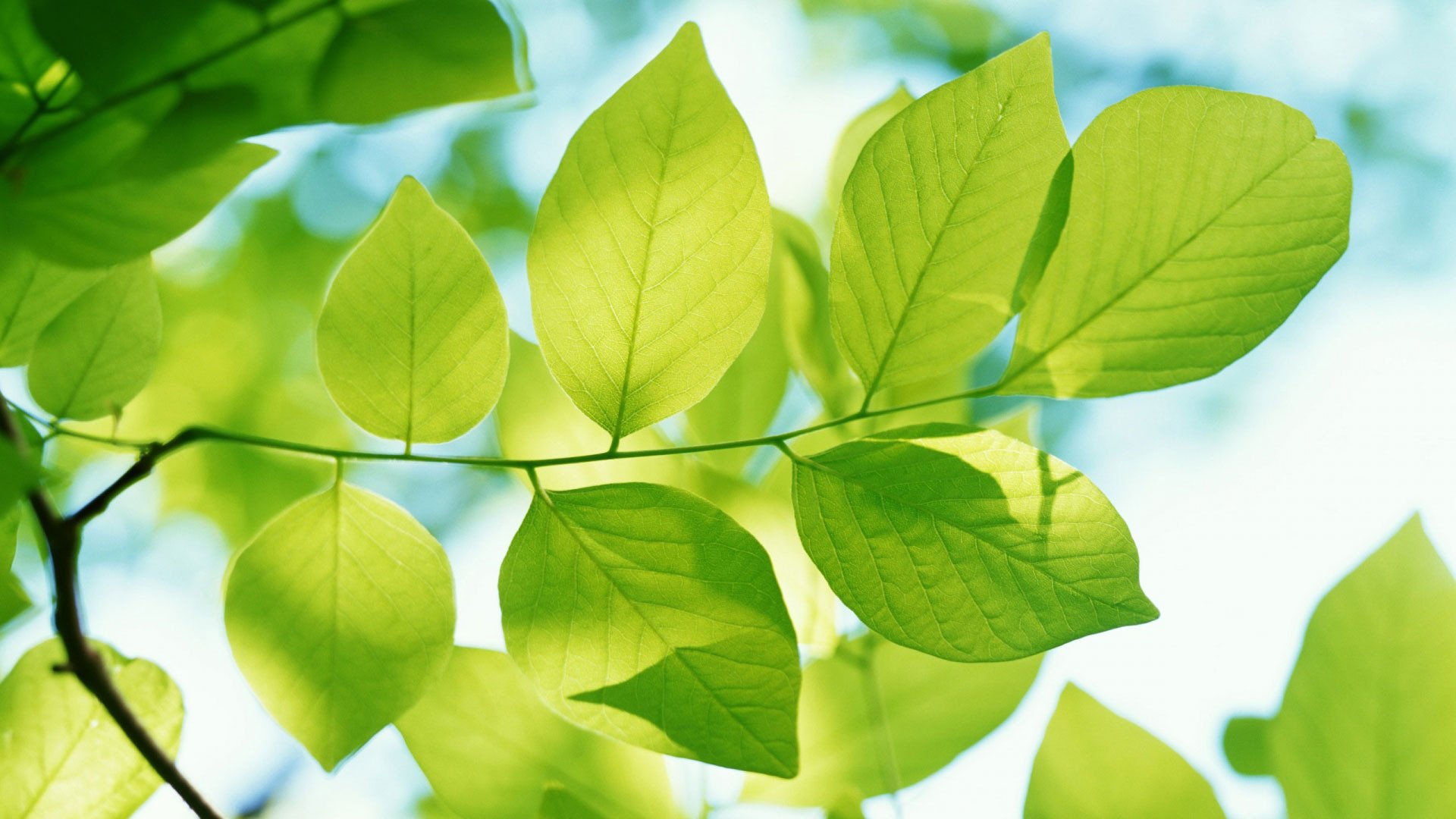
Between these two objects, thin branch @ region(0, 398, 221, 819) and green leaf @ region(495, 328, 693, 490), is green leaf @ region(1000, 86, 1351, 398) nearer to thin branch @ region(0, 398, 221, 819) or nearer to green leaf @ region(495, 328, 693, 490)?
green leaf @ region(495, 328, 693, 490)

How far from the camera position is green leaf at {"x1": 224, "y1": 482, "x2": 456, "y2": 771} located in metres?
0.30

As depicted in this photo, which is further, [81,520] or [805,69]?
[805,69]

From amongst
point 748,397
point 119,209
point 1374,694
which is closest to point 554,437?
point 748,397

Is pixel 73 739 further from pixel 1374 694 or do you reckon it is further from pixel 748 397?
pixel 1374 694

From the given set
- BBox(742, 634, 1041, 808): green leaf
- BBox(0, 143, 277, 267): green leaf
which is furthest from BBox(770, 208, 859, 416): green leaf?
BBox(0, 143, 277, 267): green leaf

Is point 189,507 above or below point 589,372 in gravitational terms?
below

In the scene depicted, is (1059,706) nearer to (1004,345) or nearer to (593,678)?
(593,678)

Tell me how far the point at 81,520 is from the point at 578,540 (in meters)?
0.14

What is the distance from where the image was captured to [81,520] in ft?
0.80

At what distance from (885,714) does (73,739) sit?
0.34 m

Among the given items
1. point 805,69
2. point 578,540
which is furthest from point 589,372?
point 805,69

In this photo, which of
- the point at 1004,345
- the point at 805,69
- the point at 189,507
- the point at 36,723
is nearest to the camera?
the point at 36,723

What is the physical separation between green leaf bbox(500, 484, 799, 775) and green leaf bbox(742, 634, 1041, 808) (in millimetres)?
164

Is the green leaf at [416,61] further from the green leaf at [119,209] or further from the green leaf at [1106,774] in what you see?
the green leaf at [1106,774]
